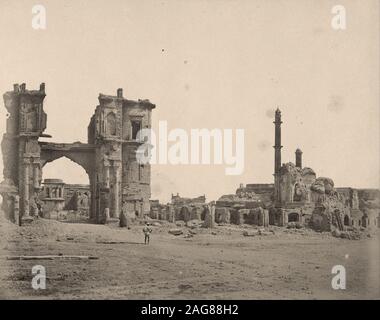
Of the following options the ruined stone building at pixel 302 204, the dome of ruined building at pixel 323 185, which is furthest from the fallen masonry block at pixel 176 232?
the dome of ruined building at pixel 323 185

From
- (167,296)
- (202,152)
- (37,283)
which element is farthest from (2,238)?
(167,296)

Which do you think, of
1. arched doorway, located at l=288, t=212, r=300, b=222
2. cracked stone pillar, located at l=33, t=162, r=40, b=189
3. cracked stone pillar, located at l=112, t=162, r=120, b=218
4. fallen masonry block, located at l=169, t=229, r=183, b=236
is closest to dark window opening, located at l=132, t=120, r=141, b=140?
cracked stone pillar, located at l=112, t=162, r=120, b=218

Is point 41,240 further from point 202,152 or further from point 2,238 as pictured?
point 202,152

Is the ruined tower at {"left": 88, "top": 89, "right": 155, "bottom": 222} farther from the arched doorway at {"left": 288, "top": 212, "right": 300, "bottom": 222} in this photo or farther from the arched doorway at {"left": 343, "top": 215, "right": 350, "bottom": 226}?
the arched doorway at {"left": 343, "top": 215, "right": 350, "bottom": 226}

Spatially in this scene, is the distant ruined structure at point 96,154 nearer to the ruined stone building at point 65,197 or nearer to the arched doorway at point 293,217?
the arched doorway at point 293,217

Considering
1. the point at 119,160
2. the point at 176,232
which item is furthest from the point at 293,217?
the point at 119,160

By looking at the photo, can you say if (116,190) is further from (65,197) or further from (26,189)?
(65,197)
